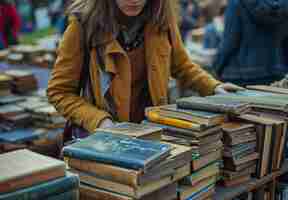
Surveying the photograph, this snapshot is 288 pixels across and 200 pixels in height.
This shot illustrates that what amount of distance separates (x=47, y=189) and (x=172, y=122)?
65 cm

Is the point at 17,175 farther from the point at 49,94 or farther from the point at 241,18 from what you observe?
the point at 241,18

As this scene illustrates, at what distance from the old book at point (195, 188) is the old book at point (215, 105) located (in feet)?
0.87

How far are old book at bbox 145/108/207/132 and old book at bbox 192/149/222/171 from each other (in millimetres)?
105

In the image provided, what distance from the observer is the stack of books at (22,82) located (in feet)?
18.3

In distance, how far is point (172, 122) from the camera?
218cm

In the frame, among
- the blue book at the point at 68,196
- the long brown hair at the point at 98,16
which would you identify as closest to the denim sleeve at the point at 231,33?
the long brown hair at the point at 98,16

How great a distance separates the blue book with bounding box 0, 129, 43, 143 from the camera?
4472 millimetres

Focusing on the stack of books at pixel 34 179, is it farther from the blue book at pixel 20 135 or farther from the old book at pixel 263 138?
the blue book at pixel 20 135

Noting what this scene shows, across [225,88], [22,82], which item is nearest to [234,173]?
[225,88]

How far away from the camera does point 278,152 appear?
243 cm

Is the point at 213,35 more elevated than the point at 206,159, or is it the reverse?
the point at 213,35

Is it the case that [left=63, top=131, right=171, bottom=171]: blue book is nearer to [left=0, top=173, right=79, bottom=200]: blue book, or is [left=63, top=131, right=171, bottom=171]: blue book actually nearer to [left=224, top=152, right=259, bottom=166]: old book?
[left=0, top=173, right=79, bottom=200]: blue book

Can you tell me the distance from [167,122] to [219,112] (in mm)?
214

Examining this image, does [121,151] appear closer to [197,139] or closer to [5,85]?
[197,139]
